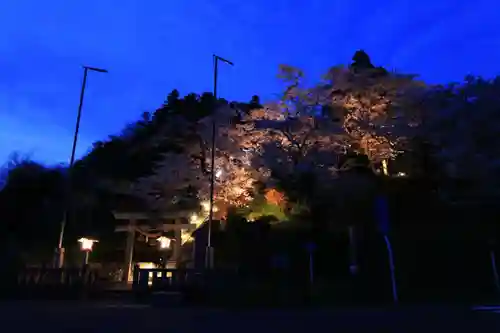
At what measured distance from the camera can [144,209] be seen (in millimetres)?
24141

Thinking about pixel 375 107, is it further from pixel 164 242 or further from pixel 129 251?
pixel 129 251

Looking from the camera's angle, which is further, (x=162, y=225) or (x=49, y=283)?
(x=162, y=225)

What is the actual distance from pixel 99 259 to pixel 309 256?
13941 mm

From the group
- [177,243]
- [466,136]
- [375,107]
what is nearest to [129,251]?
[177,243]

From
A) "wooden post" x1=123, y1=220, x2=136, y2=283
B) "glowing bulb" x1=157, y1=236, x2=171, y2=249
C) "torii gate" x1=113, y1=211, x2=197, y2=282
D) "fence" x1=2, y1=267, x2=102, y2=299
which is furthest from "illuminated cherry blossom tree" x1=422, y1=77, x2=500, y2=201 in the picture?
"wooden post" x1=123, y1=220, x2=136, y2=283

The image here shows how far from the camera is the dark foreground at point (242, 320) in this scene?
23.5 ft

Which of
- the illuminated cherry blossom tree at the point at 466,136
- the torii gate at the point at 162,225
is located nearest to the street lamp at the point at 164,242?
the torii gate at the point at 162,225

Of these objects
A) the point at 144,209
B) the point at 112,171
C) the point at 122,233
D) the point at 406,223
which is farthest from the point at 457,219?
the point at 112,171

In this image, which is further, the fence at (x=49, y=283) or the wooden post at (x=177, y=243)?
the wooden post at (x=177, y=243)

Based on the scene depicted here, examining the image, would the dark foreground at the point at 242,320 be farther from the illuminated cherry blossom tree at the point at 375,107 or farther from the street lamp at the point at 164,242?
the street lamp at the point at 164,242

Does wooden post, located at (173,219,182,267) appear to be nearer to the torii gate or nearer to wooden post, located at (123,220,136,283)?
the torii gate

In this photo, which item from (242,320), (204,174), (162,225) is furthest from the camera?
(204,174)

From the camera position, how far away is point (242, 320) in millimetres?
8469

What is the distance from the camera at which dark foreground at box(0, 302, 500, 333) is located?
7.17m
